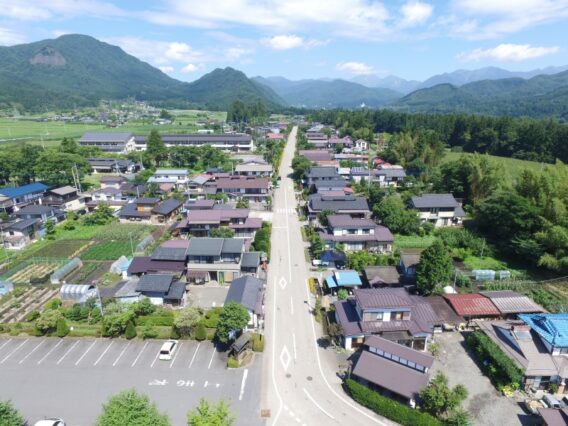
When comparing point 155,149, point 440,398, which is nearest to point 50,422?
point 440,398

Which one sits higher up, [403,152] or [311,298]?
[403,152]

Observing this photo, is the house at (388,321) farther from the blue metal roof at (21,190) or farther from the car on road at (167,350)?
the blue metal roof at (21,190)

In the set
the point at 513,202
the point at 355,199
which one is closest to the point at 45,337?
the point at 355,199

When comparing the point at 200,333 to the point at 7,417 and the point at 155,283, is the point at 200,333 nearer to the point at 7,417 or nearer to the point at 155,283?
the point at 155,283

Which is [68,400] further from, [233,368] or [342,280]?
[342,280]

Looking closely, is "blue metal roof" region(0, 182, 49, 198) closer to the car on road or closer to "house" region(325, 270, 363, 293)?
the car on road
